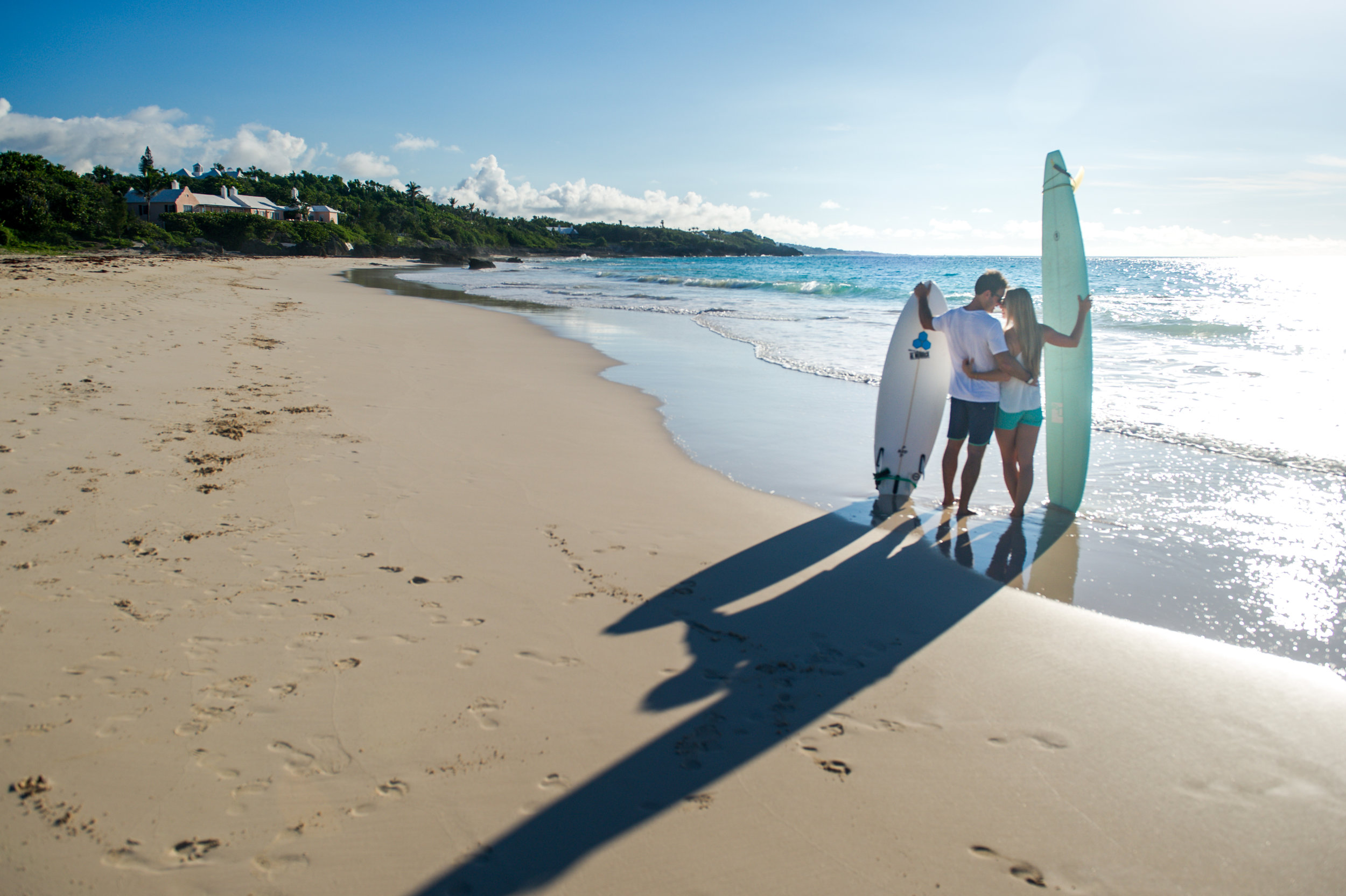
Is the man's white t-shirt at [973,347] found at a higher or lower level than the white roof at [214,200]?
lower

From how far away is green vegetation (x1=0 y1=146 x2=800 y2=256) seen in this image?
110 feet

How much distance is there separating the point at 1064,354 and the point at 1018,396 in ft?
2.90

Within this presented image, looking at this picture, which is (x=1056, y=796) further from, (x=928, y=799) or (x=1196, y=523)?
(x=1196, y=523)

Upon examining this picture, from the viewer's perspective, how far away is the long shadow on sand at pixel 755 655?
191 cm

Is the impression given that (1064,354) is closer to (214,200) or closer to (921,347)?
(921,347)

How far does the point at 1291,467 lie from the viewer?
5539 mm

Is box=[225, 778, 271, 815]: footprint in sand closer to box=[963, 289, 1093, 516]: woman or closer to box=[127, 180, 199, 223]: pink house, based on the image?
box=[963, 289, 1093, 516]: woman

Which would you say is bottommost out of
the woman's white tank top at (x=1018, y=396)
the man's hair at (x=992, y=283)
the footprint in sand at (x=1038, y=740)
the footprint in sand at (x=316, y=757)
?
the footprint in sand at (x=1038, y=740)

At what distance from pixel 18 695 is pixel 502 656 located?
1573mm

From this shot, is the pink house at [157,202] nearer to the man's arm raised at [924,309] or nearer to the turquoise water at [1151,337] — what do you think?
the turquoise water at [1151,337]

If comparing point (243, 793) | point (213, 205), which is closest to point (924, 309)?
point (243, 793)

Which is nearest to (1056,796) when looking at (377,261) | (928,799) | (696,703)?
(928,799)

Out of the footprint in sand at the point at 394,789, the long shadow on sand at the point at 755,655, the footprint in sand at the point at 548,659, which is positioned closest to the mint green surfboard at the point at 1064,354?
the long shadow on sand at the point at 755,655

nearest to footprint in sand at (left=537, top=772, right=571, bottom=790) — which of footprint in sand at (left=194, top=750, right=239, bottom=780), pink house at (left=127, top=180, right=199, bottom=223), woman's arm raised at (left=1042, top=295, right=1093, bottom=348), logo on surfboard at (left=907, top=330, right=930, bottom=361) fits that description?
footprint in sand at (left=194, top=750, right=239, bottom=780)
